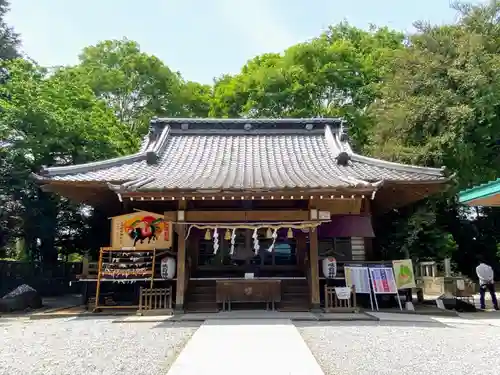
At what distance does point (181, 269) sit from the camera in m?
10.7

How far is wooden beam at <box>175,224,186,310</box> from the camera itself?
10562mm

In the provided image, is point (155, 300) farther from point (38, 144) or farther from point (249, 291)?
point (38, 144)

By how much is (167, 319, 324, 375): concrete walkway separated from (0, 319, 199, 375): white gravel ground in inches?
11.7

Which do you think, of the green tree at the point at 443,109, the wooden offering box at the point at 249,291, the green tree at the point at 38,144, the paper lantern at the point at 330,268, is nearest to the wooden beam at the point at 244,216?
the paper lantern at the point at 330,268

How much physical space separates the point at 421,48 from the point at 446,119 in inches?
153

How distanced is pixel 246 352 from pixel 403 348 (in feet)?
7.75

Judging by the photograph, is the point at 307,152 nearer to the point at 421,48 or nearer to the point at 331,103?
the point at 421,48

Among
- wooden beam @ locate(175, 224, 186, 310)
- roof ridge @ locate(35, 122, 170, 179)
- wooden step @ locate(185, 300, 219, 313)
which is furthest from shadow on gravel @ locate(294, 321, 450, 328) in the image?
roof ridge @ locate(35, 122, 170, 179)

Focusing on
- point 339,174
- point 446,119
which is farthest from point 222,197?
point 446,119

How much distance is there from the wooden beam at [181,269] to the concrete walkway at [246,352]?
2.30 meters

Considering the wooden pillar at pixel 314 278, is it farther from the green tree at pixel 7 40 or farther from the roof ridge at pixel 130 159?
the green tree at pixel 7 40

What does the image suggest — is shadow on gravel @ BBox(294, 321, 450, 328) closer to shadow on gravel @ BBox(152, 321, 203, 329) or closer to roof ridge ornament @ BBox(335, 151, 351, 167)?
shadow on gravel @ BBox(152, 321, 203, 329)

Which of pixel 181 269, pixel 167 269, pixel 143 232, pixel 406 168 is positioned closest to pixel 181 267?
pixel 181 269

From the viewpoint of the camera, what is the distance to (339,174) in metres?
11.6
